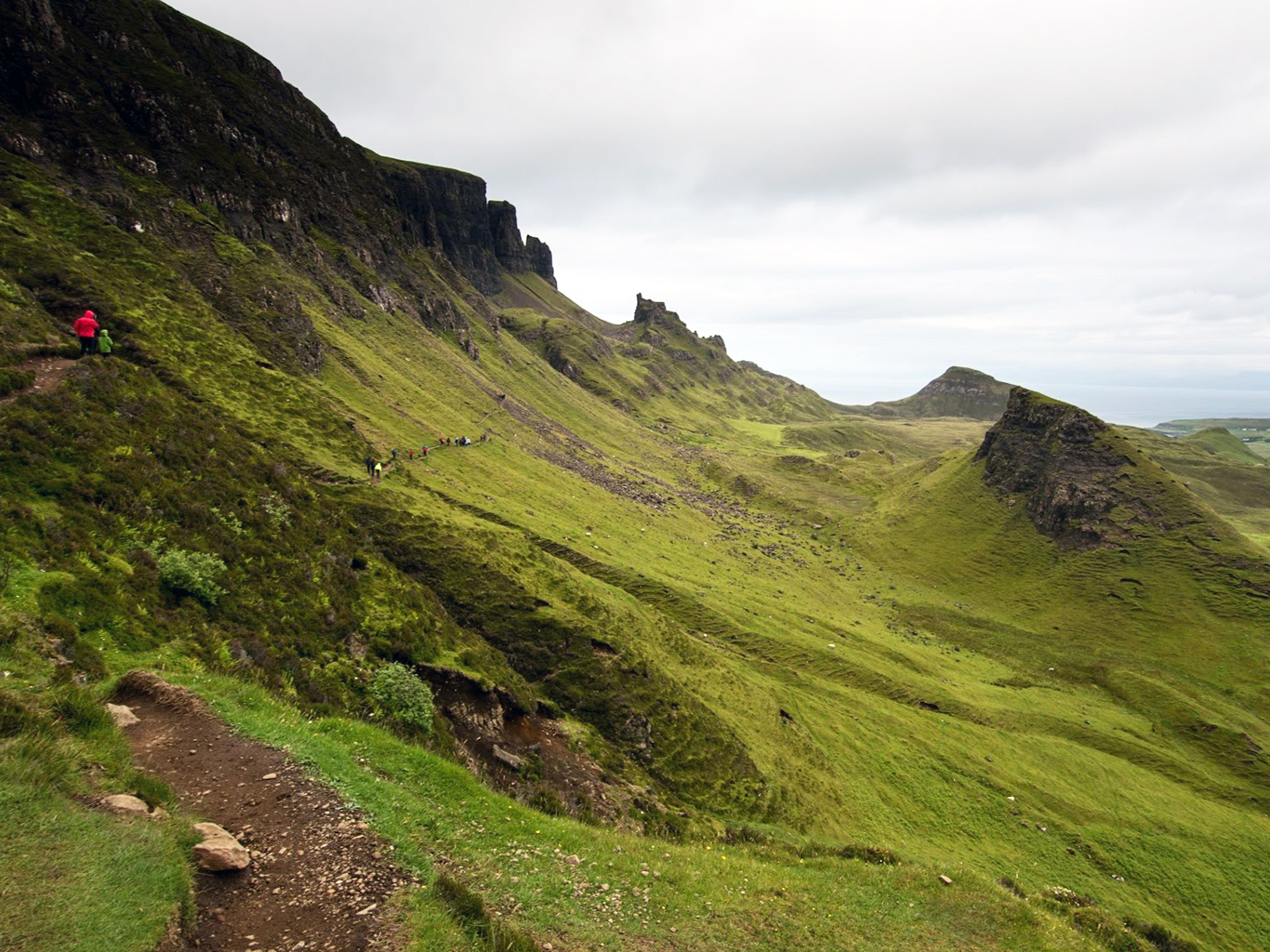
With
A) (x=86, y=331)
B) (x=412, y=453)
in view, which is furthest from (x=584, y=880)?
(x=412, y=453)

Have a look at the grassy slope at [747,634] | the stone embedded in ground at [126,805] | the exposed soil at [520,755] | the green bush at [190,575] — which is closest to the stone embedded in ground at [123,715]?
the grassy slope at [747,634]

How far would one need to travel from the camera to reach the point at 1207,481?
194 meters

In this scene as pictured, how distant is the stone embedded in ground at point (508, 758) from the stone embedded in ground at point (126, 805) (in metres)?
14.1

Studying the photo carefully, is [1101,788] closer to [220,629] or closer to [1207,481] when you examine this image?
[220,629]

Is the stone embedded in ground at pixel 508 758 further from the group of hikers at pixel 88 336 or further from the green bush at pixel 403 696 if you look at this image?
the group of hikers at pixel 88 336

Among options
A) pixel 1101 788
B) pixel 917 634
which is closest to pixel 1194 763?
pixel 1101 788

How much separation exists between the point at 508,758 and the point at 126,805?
14947 mm

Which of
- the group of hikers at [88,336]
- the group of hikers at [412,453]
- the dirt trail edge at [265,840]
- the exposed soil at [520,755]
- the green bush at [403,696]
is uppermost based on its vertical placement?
the group of hikers at [88,336]

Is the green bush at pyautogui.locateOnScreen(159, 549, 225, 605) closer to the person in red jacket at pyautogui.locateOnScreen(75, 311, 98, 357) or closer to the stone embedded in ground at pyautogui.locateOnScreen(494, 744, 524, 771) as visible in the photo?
the stone embedded in ground at pyautogui.locateOnScreen(494, 744, 524, 771)

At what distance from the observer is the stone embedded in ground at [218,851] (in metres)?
11.2

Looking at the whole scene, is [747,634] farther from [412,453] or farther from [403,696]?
[403,696]

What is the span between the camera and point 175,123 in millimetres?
77938

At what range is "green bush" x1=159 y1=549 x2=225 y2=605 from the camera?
19094 millimetres

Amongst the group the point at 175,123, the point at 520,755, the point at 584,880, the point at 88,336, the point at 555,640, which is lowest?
the point at 520,755
